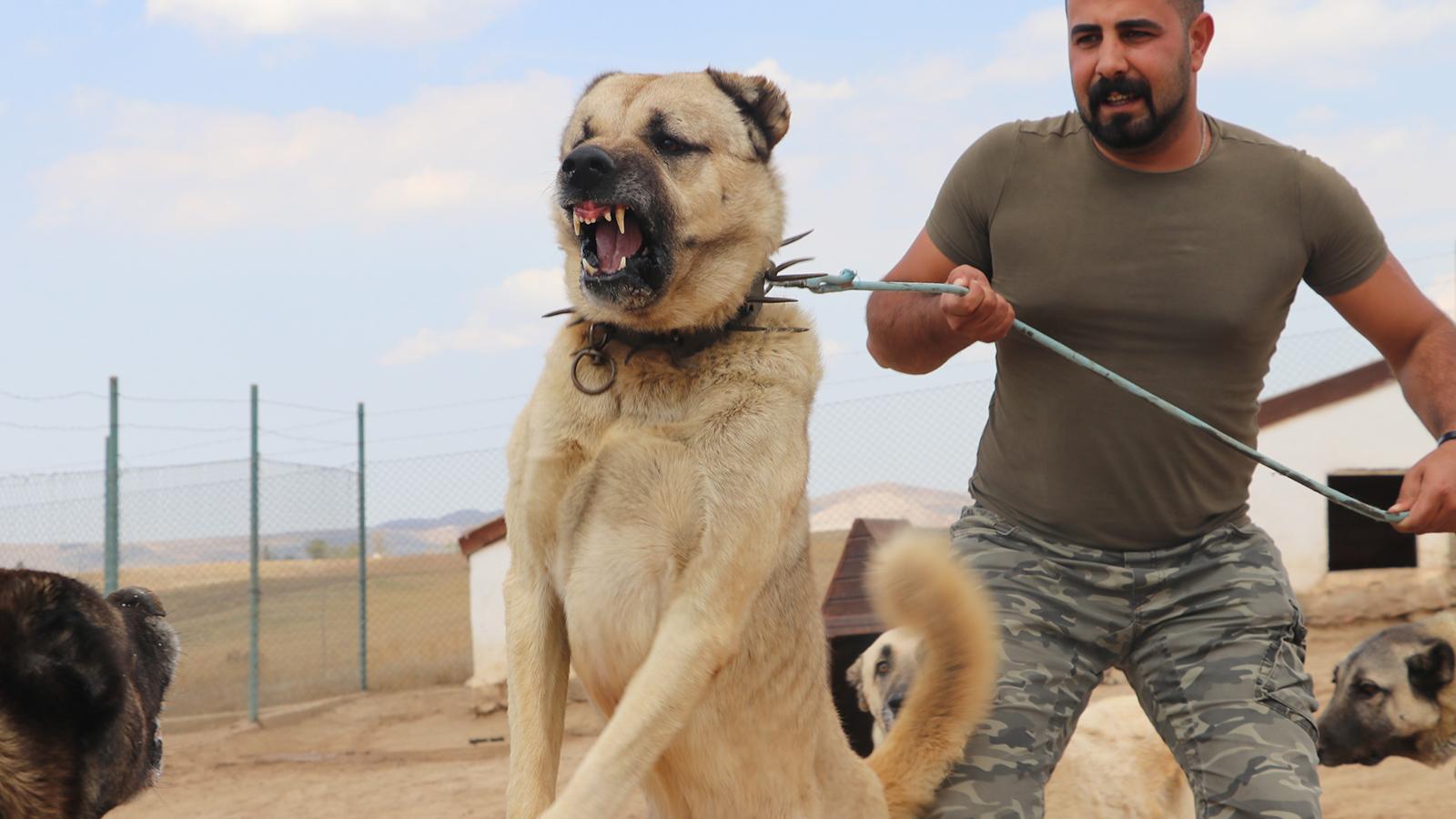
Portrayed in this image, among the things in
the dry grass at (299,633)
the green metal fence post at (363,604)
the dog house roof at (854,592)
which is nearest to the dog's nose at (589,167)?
the dog house roof at (854,592)

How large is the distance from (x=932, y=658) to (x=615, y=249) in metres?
1.14

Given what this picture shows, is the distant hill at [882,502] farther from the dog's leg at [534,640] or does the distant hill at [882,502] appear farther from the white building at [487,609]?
the dog's leg at [534,640]

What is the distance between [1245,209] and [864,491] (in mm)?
8380

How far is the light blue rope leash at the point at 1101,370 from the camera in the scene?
2.41 m

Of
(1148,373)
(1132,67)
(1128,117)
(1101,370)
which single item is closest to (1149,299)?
(1148,373)

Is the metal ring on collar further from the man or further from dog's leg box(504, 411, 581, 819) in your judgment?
the man

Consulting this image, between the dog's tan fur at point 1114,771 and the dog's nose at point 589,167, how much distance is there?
8.00 ft

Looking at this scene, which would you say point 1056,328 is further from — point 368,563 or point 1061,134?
A: point 368,563

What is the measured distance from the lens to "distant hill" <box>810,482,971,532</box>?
1083 centimetres

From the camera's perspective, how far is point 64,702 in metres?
2.85

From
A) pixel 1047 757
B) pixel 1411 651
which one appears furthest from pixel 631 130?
pixel 1411 651

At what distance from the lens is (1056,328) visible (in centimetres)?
287

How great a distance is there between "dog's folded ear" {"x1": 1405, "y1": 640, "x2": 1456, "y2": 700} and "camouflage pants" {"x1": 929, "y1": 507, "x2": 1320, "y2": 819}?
9.27 feet

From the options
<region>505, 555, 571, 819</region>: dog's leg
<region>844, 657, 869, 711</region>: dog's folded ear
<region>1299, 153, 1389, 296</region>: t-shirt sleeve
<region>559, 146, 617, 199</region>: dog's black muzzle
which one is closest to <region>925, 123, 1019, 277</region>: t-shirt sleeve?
<region>1299, 153, 1389, 296</region>: t-shirt sleeve
